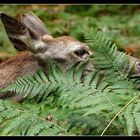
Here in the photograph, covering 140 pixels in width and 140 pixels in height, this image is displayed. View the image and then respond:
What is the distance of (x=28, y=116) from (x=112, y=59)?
2.68 ft

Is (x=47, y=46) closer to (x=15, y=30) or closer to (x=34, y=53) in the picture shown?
→ (x=34, y=53)

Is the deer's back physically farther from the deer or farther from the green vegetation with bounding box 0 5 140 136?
the green vegetation with bounding box 0 5 140 136

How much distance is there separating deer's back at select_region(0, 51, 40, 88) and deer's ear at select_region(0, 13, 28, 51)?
116 millimetres

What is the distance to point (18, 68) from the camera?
5.98m

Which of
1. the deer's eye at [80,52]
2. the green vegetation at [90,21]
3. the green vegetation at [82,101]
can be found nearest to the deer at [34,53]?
the deer's eye at [80,52]

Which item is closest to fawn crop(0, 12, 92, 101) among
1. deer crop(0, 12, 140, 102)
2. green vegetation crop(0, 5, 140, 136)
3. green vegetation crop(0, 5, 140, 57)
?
deer crop(0, 12, 140, 102)

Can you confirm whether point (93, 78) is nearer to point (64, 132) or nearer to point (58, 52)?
point (64, 132)

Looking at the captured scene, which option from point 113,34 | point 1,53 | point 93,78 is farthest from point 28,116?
point 113,34

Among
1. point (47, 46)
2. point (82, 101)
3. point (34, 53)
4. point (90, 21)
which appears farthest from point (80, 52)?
point (90, 21)

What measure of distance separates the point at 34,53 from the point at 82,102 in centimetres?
203

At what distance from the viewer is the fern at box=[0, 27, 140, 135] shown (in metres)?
4.08

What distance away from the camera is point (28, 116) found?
170 inches

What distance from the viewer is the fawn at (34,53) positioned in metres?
5.91

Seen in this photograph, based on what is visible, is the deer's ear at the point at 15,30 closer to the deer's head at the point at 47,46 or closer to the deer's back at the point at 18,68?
the deer's head at the point at 47,46
